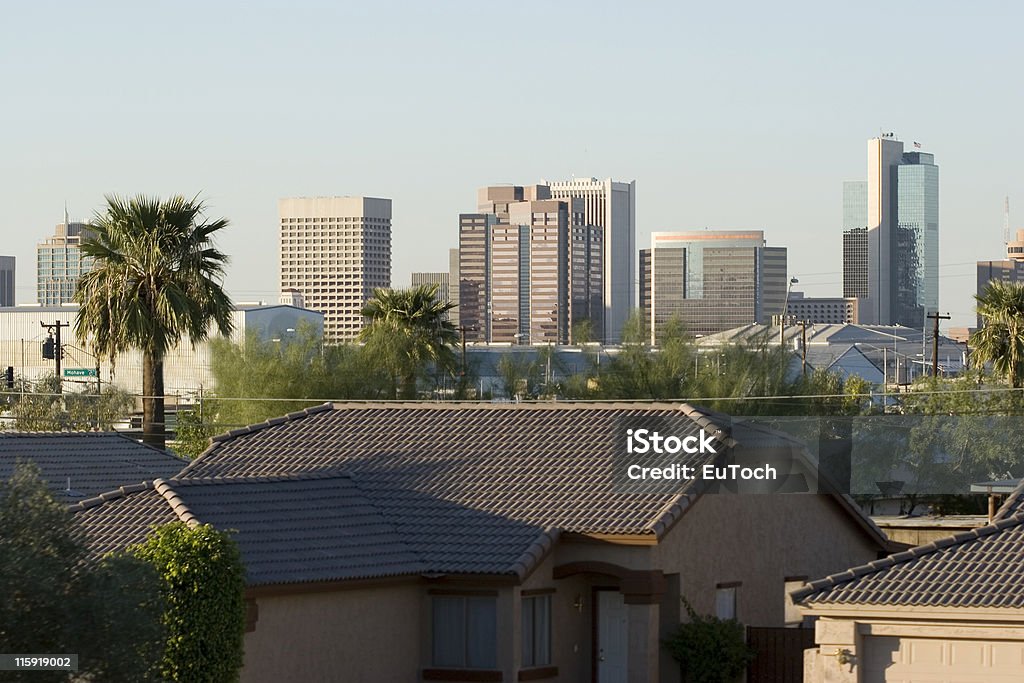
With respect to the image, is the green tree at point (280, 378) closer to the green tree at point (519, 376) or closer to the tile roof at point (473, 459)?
the green tree at point (519, 376)

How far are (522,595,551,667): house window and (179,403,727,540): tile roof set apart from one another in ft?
3.57

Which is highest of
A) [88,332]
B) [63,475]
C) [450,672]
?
[88,332]

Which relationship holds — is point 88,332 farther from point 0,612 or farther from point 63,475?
point 0,612

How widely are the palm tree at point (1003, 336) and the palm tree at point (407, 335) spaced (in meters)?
18.5

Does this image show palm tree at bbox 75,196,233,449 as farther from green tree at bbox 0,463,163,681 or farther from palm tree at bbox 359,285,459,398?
green tree at bbox 0,463,163,681

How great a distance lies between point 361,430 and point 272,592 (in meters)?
7.92

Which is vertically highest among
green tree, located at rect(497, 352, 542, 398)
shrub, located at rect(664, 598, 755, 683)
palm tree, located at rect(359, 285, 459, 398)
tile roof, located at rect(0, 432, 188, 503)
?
palm tree, located at rect(359, 285, 459, 398)

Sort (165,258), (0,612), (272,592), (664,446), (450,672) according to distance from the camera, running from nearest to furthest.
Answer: (0,612)
(272,592)
(450,672)
(664,446)
(165,258)

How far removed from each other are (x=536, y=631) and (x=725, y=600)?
3.89 m

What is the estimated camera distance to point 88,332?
44.2 meters

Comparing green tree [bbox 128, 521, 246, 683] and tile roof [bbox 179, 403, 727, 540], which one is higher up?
tile roof [bbox 179, 403, 727, 540]

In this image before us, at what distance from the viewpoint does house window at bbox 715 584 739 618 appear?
29.1 m

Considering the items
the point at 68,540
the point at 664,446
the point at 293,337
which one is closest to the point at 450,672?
the point at 664,446

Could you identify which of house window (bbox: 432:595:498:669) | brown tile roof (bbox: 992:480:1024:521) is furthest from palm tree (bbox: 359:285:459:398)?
brown tile roof (bbox: 992:480:1024:521)
